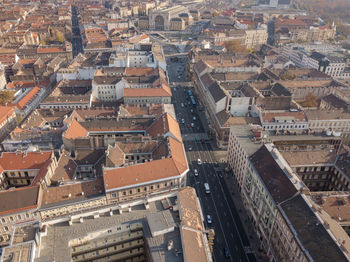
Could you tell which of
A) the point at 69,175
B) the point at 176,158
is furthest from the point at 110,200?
the point at 176,158

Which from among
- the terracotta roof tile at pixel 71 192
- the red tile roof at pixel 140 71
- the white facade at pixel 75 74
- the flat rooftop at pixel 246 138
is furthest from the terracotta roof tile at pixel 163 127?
the white facade at pixel 75 74

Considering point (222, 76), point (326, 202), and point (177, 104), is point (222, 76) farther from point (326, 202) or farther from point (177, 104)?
point (326, 202)

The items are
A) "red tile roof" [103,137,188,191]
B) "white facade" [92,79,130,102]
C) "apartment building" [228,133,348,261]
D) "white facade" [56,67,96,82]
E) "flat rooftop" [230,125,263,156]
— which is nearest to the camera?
"apartment building" [228,133,348,261]

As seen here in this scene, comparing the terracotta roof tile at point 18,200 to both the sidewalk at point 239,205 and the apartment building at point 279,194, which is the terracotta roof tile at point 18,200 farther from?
the apartment building at point 279,194

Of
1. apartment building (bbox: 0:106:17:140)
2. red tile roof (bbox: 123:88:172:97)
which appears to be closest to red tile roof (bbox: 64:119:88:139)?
red tile roof (bbox: 123:88:172:97)

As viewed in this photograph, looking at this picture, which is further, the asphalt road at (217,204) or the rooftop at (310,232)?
the asphalt road at (217,204)

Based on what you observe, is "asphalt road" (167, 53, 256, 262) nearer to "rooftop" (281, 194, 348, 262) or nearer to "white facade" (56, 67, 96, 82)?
"rooftop" (281, 194, 348, 262)

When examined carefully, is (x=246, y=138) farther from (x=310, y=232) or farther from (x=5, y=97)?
(x=5, y=97)

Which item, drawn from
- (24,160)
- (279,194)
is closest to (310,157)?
(279,194)
